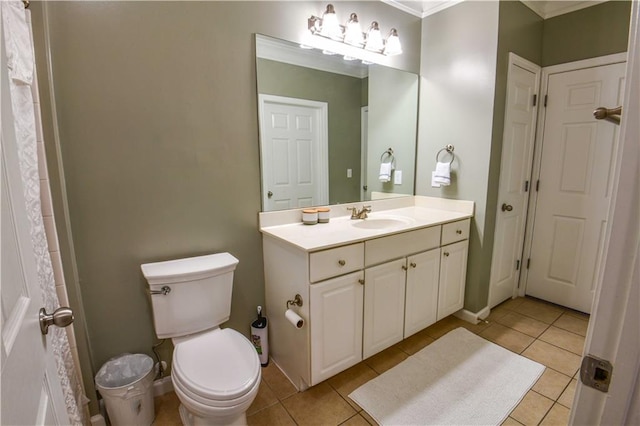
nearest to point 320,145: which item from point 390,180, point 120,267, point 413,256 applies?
point 390,180

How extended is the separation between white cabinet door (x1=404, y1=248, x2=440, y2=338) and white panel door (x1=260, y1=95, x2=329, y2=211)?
779 mm

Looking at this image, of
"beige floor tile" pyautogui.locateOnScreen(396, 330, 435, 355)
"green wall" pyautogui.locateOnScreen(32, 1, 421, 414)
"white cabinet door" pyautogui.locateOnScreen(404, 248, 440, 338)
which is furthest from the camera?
"beige floor tile" pyautogui.locateOnScreen(396, 330, 435, 355)

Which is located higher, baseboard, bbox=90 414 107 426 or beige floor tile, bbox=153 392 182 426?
baseboard, bbox=90 414 107 426

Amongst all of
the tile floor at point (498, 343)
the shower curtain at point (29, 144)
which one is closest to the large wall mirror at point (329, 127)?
the shower curtain at point (29, 144)

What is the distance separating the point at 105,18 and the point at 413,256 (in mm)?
2066

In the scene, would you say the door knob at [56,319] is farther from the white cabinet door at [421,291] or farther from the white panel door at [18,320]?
the white cabinet door at [421,291]

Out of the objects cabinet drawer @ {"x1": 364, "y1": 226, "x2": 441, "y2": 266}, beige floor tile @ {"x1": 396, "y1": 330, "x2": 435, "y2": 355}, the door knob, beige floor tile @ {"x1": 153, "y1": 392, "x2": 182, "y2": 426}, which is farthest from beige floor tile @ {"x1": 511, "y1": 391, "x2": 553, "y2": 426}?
the door knob

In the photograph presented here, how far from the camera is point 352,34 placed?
6.77 ft

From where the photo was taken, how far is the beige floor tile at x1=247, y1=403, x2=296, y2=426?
1555mm

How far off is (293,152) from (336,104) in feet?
1.72

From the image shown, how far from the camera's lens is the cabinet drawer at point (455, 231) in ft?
7.19

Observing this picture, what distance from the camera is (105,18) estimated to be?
139 cm

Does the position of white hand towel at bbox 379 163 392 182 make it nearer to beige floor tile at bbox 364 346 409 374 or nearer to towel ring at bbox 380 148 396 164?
towel ring at bbox 380 148 396 164

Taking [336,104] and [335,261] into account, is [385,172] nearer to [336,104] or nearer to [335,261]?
[336,104]
